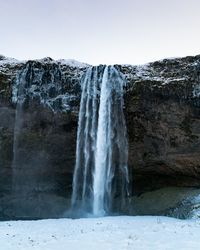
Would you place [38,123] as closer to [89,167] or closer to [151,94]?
[89,167]

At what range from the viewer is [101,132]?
24.4m

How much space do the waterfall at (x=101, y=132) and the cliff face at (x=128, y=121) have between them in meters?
0.47

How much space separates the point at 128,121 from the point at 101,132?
64.9 inches

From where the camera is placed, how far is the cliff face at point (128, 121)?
23281mm

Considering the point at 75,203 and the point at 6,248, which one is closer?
the point at 6,248

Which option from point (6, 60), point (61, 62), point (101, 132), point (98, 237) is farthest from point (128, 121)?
point (98, 237)

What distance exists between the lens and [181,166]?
80.6ft

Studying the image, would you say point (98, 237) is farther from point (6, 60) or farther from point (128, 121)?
point (6, 60)

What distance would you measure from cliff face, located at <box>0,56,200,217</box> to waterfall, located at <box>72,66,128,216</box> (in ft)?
1.54

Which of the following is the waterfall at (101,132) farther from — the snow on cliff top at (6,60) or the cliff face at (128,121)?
the snow on cliff top at (6,60)

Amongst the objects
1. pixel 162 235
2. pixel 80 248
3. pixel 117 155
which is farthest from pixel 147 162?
pixel 80 248

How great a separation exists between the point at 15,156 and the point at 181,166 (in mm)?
9997

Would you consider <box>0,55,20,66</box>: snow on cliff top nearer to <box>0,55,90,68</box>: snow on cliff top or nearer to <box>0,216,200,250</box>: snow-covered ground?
<box>0,55,90,68</box>: snow on cliff top

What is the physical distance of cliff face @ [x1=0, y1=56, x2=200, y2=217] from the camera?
2328cm
